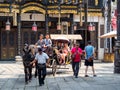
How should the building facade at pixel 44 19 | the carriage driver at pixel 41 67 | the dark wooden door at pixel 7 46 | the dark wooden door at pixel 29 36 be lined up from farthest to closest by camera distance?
the dark wooden door at pixel 29 36 < the dark wooden door at pixel 7 46 < the building facade at pixel 44 19 < the carriage driver at pixel 41 67

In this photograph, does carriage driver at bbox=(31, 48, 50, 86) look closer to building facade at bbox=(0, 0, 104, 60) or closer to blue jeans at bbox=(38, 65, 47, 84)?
blue jeans at bbox=(38, 65, 47, 84)

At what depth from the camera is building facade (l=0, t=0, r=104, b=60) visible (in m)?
35.3

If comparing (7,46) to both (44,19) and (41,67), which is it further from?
(41,67)

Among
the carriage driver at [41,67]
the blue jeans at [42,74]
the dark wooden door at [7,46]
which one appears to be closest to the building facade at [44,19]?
the dark wooden door at [7,46]

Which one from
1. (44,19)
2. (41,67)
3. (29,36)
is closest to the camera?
(41,67)

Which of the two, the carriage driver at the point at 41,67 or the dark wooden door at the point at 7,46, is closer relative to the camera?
the carriage driver at the point at 41,67

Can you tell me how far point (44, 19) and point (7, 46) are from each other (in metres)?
3.98

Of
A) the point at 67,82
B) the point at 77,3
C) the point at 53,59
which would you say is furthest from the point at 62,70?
the point at 77,3

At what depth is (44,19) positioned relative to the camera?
36562 mm

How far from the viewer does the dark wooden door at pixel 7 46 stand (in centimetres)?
3662

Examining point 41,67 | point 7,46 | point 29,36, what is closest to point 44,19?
point 29,36

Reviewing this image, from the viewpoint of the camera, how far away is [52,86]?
16281 mm

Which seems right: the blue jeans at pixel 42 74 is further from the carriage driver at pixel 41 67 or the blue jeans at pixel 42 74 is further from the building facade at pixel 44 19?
the building facade at pixel 44 19

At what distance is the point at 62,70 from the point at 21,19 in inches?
525
